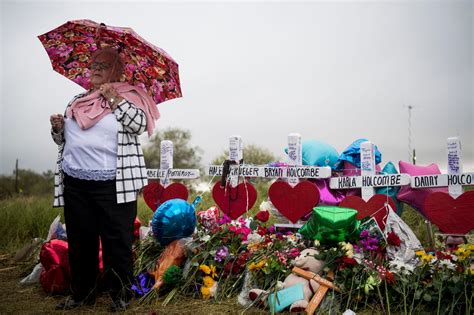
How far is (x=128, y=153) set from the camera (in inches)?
137

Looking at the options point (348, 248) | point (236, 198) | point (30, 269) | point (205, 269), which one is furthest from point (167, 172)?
point (348, 248)

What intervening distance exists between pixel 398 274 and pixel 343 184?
4.07 feet

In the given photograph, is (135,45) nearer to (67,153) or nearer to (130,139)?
(130,139)

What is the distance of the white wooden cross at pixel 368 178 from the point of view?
4.11 meters

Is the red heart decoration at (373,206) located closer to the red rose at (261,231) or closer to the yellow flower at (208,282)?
the red rose at (261,231)

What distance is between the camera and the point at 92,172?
3.36 meters

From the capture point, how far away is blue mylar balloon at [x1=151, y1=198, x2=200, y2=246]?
12.9 feet

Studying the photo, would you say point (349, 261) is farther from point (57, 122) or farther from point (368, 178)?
point (57, 122)

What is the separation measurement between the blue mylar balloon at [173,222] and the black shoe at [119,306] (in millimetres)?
706

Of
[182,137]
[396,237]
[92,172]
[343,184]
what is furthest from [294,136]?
[182,137]

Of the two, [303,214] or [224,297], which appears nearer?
[224,297]

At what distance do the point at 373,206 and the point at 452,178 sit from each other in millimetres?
720

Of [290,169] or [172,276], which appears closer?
[172,276]

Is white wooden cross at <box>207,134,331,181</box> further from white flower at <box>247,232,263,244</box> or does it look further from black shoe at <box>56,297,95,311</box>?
black shoe at <box>56,297,95,311</box>
